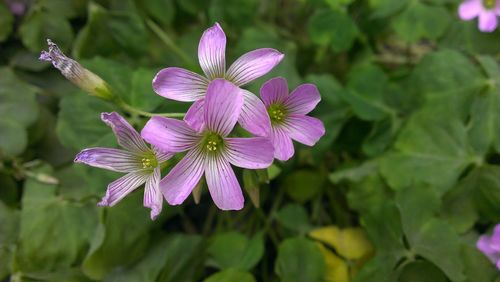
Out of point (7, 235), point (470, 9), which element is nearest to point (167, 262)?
point (7, 235)

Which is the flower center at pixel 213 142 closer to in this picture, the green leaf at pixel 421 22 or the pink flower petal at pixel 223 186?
the pink flower petal at pixel 223 186

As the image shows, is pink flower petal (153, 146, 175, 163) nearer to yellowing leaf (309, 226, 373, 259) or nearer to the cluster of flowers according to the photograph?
the cluster of flowers

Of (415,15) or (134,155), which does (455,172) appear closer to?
(415,15)

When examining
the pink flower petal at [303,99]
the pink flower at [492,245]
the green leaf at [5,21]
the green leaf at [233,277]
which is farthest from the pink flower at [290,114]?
the green leaf at [5,21]

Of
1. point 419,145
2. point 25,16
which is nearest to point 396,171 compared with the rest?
point 419,145

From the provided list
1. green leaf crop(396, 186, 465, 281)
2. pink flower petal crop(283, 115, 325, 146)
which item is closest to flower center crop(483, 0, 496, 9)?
green leaf crop(396, 186, 465, 281)

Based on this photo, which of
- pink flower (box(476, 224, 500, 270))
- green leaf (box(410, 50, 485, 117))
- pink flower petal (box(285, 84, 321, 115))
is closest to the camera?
pink flower petal (box(285, 84, 321, 115))

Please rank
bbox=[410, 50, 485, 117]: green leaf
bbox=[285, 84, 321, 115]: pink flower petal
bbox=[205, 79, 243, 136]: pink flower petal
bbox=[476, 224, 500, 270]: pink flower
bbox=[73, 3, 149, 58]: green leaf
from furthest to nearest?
bbox=[73, 3, 149, 58]: green leaf → bbox=[410, 50, 485, 117]: green leaf → bbox=[476, 224, 500, 270]: pink flower → bbox=[285, 84, 321, 115]: pink flower petal → bbox=[205, 79, 243, 136]: pink flower petal
